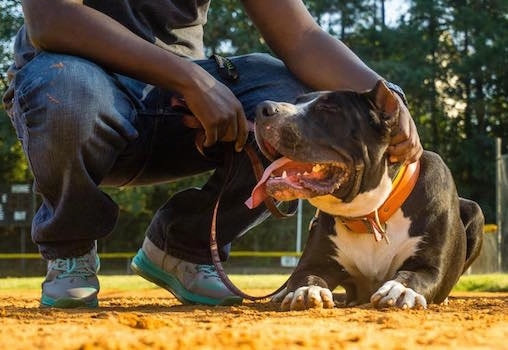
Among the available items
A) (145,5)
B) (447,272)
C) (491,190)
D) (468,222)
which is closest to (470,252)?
(468,222)

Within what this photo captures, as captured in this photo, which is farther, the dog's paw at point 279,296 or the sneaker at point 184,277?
the dog's paw at point 279,296

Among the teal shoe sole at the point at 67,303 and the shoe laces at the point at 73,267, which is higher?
the shoe laces at the point at 73,267

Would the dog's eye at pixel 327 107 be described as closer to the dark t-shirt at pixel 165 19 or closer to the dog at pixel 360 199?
the dog at pixel 360 199

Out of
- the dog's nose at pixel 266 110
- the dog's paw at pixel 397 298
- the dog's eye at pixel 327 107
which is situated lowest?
the dog's paw at pixel 397 298

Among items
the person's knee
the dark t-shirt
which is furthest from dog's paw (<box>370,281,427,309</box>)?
the dark t-shirt

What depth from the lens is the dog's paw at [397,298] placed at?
→ 3.12 m

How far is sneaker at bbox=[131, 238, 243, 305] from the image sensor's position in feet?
12.1

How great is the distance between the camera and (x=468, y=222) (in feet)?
13.3

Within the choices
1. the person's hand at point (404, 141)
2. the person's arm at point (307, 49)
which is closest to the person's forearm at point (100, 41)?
the person's arm at point (307, 49)

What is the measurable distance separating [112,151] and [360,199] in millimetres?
964

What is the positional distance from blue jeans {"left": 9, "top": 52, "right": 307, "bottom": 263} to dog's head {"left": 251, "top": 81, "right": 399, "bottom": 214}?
467 mm

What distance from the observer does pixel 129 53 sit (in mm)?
3316

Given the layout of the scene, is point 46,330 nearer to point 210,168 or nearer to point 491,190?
point 210,168

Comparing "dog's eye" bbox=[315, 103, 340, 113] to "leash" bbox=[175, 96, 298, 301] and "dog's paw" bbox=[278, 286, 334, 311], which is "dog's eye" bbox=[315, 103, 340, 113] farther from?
"dog's paw" bbox=[278, 286, 334, 311]
